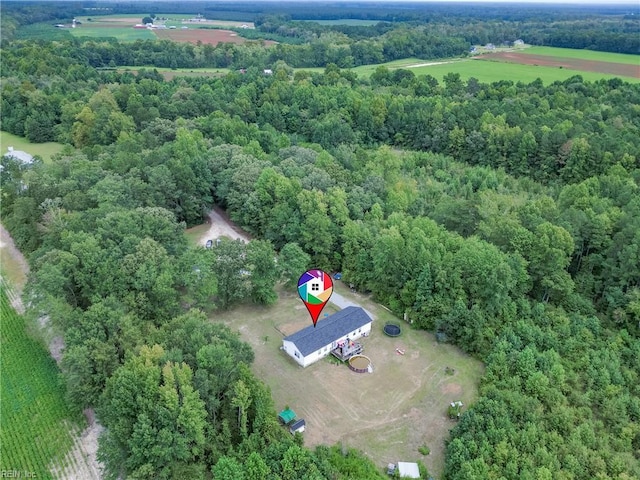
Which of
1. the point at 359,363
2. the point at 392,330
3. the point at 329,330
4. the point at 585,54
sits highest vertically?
the point at 329,330

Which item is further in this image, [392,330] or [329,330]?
[392,330]

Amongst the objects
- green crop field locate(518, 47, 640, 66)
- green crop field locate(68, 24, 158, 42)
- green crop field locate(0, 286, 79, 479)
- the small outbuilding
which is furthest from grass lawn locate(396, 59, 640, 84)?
green crop field locate(0, 286, 79, 479)

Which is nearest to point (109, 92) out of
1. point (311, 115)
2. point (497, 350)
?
point (311, 115)

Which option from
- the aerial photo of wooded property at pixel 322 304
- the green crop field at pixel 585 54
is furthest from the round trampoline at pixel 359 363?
the green crop field at pixel 585 54

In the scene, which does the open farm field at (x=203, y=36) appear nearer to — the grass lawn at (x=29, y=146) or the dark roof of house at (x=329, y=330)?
the grass lawn at (x=29, y=146)

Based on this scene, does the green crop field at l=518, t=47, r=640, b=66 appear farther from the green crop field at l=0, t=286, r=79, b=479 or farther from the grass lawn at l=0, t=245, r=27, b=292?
the green crop field at l=0, t=286, r=79, b=479

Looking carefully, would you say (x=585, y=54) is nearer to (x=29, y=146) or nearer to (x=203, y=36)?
(x=203, y=36)

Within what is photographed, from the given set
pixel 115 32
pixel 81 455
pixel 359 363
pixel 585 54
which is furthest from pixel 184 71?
pixel 585 54
